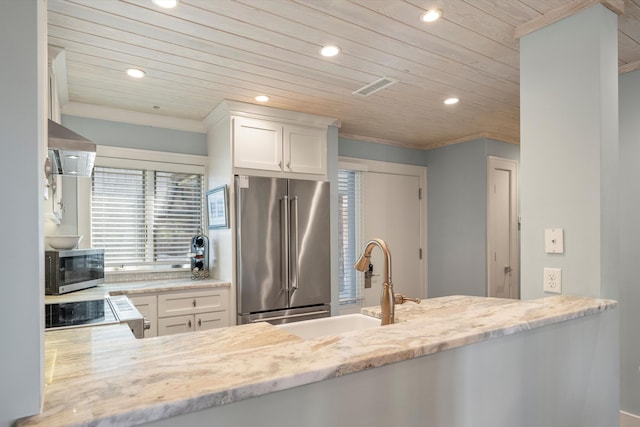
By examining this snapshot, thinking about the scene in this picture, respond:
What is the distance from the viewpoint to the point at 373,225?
4.41 m

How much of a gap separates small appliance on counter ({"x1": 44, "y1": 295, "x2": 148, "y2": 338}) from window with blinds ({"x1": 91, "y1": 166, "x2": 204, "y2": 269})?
1.00 metres

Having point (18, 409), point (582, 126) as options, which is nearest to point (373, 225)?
point (582, 126)

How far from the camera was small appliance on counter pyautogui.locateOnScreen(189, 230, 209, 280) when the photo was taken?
338cm

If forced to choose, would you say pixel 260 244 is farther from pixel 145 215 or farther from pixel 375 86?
pixel 375 86

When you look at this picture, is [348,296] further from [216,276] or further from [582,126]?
[582,126]

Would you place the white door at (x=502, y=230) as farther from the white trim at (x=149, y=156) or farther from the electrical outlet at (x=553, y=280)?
the white trim at (x=149, y=156)

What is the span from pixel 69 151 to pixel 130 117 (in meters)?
1.78

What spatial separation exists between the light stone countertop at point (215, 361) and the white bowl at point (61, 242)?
1.42 metres

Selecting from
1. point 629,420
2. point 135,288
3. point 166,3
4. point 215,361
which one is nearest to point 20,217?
point 215,361

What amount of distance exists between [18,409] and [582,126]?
210 centimetres

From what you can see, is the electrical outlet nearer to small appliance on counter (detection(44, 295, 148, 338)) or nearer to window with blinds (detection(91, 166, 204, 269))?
small appliance on counter (detection(44, 295, 148, 338))

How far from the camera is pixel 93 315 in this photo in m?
1.94

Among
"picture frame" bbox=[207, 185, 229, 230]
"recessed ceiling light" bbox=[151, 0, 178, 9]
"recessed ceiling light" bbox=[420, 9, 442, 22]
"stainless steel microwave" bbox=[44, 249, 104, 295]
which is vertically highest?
"recessed ceiling light" bbox=[420, 9, 442, 22]

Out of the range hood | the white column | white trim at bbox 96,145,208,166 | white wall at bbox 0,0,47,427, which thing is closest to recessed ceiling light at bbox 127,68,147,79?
the range hood
